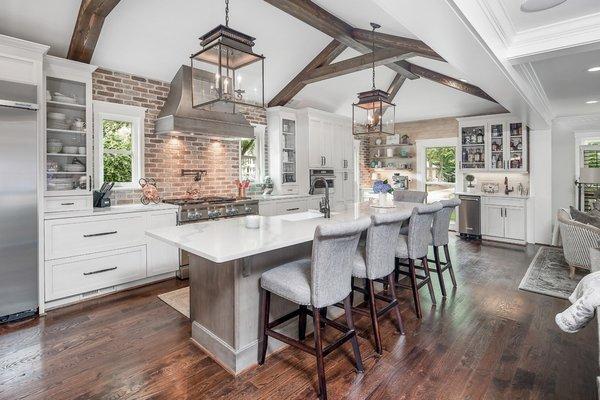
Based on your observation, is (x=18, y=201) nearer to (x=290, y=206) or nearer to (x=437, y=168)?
(x=290, y=206)

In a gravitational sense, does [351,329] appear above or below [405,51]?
below

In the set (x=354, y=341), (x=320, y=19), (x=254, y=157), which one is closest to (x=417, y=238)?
(x=354, y=341)

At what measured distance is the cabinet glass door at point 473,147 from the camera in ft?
22.7

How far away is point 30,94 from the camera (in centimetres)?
306

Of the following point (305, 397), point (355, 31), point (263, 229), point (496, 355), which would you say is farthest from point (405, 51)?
point (305, 397)

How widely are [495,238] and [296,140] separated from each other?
14.4ft

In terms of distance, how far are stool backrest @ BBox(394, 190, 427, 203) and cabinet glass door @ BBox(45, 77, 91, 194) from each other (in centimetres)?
407

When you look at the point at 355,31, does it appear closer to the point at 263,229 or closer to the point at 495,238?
the point at 263,229

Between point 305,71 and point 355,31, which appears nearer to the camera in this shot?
point 355,31

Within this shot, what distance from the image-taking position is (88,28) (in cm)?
342

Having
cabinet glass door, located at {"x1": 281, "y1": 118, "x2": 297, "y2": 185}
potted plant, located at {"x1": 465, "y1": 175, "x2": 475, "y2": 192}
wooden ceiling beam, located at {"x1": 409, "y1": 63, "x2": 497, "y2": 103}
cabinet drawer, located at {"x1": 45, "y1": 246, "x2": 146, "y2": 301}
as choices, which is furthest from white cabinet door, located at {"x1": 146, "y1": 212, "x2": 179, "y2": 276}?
potted plant, located at {"x1": 465, "y1": 175, "x2": 475, "y2": 192}

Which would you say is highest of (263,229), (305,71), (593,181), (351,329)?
(305,71)

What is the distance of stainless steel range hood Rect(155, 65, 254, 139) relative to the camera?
163 inches

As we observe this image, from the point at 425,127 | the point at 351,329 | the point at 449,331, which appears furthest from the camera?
the point at 425,127
